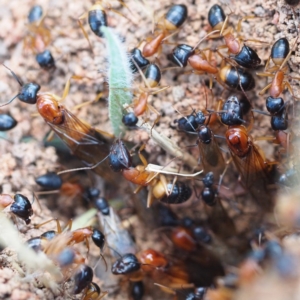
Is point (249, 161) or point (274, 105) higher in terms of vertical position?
point (274, 105)

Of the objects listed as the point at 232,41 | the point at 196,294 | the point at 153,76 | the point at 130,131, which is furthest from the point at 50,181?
the point at 232,41

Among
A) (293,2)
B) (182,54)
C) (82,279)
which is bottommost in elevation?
(82,279)

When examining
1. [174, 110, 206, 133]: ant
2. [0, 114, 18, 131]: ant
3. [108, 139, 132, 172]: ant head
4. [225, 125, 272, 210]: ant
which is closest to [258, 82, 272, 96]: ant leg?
[225, 125, 272, 210]: ant

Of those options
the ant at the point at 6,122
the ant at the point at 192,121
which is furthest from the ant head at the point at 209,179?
the ant at the point at 6,122

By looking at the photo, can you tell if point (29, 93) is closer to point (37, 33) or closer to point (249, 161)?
point (37, 33)

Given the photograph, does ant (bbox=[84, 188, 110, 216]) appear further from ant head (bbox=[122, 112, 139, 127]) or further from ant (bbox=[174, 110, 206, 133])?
ant (bbox=[174, 110, 206, 133])

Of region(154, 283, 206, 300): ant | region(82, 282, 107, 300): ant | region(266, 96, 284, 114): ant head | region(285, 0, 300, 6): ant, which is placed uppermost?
region(285, 0, 300, 6): ant

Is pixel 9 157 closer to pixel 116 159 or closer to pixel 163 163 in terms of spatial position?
pixel 116 159
